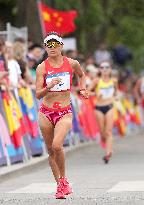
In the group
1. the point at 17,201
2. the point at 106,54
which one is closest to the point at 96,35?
the point at 106,54

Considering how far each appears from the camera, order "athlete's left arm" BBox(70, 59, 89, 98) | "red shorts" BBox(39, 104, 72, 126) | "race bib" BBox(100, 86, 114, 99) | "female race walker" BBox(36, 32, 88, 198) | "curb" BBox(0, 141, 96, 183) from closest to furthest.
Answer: "female race walker" BBox(36, 32, 88, 198) < "red shorts" BBox(39, 104, 72, 126) < "athlete's left arm" BBox(70, 59, 89, 98) < "curb" BBox(0, 141, 96, 183) < "race bib" BBox(100, 86, 114, 99)

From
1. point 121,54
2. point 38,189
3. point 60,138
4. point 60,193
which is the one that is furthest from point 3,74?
point 121,54

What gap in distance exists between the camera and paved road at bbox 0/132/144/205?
11574 mm

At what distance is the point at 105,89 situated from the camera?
19734 millimetres

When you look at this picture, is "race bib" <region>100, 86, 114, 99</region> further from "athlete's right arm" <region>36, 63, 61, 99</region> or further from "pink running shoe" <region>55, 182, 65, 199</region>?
"pink running shoe" <region>55, 182, 65, 199</region>

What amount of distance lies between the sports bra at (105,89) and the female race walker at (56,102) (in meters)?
7.40

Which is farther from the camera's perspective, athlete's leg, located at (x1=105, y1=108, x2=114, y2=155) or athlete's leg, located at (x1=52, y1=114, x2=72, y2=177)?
athlete's leg, located at (x1=105, y1=108, x2=114, y2=155)

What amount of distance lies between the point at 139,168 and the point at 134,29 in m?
26.0

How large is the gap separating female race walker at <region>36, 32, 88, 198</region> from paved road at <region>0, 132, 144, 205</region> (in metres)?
0.44

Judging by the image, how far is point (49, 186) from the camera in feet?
45.5

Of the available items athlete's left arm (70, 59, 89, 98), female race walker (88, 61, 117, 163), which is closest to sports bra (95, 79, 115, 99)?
female race walker (88, 61, 117, 163)

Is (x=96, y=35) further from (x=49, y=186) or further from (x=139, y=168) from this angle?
(x=49, y=186)

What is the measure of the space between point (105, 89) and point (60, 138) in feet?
25.7

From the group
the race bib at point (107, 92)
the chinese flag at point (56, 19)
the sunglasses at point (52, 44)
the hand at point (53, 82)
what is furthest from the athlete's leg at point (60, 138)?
the chinese flag at point (56, 19)
